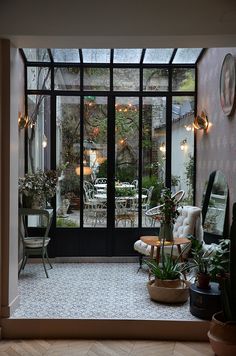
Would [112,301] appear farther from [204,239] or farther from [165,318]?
[204,239]

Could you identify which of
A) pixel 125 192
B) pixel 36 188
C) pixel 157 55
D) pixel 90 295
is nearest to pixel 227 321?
pixel 90 295

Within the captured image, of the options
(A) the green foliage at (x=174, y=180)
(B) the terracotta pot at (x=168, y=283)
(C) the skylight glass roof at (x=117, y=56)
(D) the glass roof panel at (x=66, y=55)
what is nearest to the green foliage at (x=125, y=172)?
(A) the green foliage at (x=174, y=180)

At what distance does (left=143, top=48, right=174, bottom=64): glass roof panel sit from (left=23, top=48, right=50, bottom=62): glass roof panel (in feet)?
5.16

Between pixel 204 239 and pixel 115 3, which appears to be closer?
pixel 115 3

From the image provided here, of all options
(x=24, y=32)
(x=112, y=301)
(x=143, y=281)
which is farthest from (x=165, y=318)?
(x=24, y=32)

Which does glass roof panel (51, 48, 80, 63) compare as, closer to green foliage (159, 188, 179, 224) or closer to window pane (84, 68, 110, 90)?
window pane (84, 68, 110, 90)

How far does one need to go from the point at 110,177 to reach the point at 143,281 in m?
1.90

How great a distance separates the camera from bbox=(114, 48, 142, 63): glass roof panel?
625cm

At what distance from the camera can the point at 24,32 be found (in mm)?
3664

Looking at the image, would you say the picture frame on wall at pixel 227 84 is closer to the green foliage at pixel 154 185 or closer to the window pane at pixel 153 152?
the window pane at pixel 153 152

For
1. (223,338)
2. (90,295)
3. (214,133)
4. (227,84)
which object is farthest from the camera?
(214,133)

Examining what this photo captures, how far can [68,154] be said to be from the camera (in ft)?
21.3

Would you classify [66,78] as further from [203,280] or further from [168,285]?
[203,280]

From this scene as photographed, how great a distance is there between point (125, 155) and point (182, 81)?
1.53 meters
